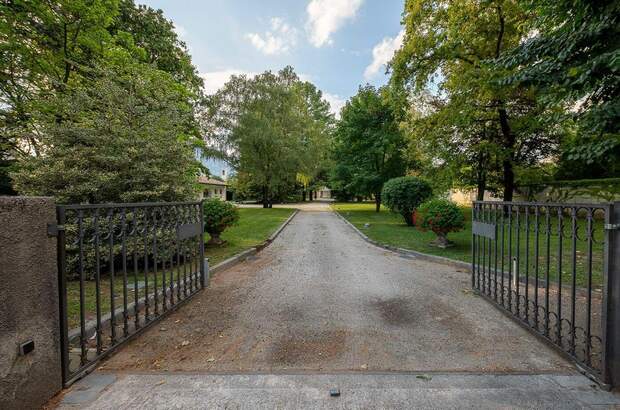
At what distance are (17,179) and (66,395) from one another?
5.28 m

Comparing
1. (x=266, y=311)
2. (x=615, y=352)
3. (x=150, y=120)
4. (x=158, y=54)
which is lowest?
(x=266, y=311)

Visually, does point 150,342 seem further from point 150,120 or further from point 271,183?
point 271,183

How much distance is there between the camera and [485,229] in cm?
417

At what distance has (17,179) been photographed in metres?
5.43

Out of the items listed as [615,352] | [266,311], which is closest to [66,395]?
[266,311]

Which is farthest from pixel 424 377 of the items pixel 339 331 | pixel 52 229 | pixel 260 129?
pixel 260 129

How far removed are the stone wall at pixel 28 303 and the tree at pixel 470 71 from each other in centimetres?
1100

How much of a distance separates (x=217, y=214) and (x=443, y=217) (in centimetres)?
619

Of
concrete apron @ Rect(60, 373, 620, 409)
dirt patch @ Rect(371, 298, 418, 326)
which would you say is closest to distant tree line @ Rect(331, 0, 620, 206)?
concrete apron @ Rect(60, 373, 620, 409)

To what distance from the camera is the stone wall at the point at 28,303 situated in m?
1.82

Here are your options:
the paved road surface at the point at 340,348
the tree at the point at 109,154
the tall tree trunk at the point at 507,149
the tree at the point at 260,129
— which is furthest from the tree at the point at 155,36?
the tall tree trunk at the point at 507,149

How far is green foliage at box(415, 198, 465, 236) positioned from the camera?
7773mm

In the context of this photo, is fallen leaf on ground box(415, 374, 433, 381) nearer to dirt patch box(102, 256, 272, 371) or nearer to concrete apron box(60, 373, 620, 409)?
concrete apron box(60, 373, 620, 409)

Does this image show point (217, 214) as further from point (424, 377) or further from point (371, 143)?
point (371, 143)
